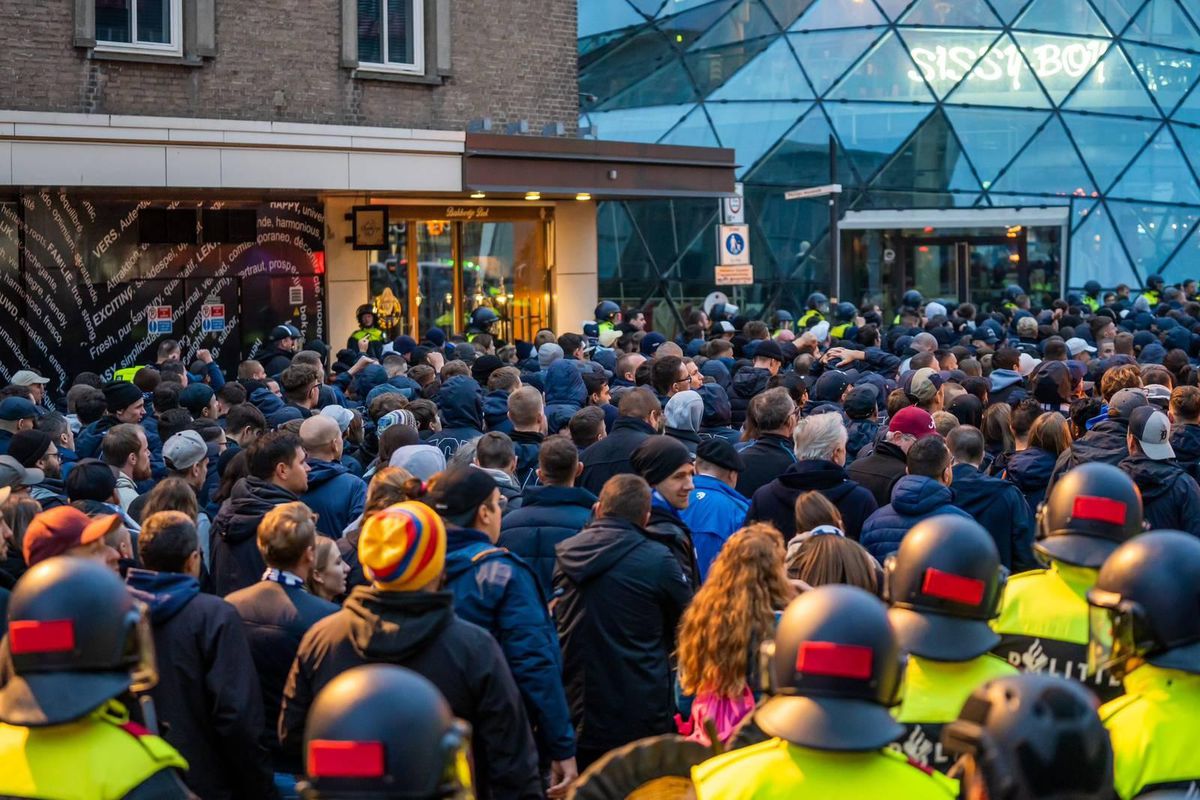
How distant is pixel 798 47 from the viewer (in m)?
28.6

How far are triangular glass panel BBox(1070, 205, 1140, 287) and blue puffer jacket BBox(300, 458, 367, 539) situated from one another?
76.9 ft

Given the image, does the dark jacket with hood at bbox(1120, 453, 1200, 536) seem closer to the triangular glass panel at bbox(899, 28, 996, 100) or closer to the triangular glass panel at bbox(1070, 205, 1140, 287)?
the triangular glass panel at bbox(1070, 205, 1140, 287)

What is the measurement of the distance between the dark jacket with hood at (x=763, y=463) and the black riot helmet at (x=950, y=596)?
14.3 feet

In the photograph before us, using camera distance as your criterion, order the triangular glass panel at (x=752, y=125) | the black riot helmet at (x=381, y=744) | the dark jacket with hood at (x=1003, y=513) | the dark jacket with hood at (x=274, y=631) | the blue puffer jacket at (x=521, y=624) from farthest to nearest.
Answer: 1. the triangular glass panel at (x=752, y=125)
2. the dark jacket with hood at (x=1003, y=513)
3. the dark jacket with hood at (x=274, y=631)
4. the blue puffer jacket at (x=521, y=624)
5. the black riot helmet at (x=381, y=744)

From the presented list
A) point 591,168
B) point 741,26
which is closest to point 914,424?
point 591,168

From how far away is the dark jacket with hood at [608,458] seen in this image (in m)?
8.12

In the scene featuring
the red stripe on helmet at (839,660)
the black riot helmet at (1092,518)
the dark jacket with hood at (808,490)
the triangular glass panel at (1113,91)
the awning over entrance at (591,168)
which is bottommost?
the dark jacket with hood at (808,490)

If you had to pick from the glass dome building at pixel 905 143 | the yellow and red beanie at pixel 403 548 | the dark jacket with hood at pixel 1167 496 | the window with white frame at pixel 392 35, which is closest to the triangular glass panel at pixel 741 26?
the glass dome building at pixel 905 143

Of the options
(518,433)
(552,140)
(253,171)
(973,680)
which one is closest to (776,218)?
(552,140)

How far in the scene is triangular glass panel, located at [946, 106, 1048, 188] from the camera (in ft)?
93.6

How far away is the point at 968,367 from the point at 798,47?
18.5m

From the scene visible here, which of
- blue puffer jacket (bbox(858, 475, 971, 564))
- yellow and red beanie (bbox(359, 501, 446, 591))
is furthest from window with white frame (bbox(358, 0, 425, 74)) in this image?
yellow and red beanie (bbox(359, 501, 446, 591))

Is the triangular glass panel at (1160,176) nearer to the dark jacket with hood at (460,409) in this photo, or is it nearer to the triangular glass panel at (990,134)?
the triangular glass panel at (990,134)

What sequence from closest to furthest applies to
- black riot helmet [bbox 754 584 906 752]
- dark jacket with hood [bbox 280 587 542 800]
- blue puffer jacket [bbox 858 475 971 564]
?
black riot helmet [bbox 754 584 906 752] < dark jacket with hood [bbox 280 587 542 800] < blue puffer jacket [bbox 858 475 971 564]
